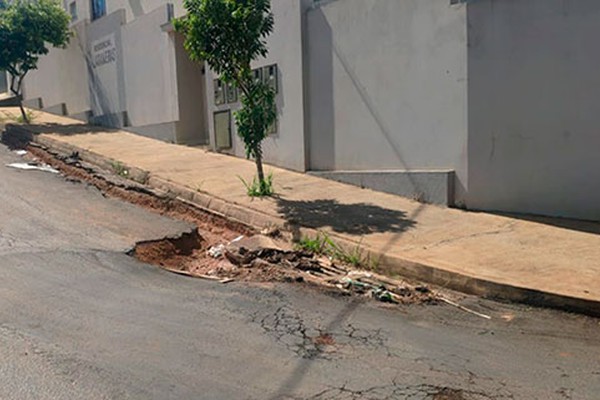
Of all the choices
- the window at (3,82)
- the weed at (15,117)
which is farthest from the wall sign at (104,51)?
the window at (3,82)

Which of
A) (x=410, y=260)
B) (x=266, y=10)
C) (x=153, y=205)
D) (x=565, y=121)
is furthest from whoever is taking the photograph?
(x=153, y=205)

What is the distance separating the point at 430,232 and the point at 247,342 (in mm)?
3909

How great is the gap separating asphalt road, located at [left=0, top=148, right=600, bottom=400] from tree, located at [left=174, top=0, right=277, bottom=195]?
141 inches

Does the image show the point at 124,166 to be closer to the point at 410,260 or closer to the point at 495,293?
the point at 410,260

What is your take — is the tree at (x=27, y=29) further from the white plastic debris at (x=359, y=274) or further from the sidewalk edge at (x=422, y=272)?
the white plastic debris at (x=359, y=274)

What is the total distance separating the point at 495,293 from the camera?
5.80m

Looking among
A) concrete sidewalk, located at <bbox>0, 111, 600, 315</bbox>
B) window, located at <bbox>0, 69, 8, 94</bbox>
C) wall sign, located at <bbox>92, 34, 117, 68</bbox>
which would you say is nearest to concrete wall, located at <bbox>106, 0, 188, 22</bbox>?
wall sign, located at <bbox>92, 34, 117, 68</bbox>

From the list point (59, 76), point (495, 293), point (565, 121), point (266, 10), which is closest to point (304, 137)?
point (266, 10)

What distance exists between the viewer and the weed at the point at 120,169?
39.4ft

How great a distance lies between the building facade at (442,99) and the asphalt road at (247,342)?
3.47m

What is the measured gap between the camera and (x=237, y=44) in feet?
29.8

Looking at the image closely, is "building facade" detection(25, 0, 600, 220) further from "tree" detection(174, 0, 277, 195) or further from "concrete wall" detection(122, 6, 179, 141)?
"concrete wall" detection(122, 6, 179, 141)

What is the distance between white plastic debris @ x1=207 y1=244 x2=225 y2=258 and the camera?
726 centimetres

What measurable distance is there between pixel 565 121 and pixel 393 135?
286cm
